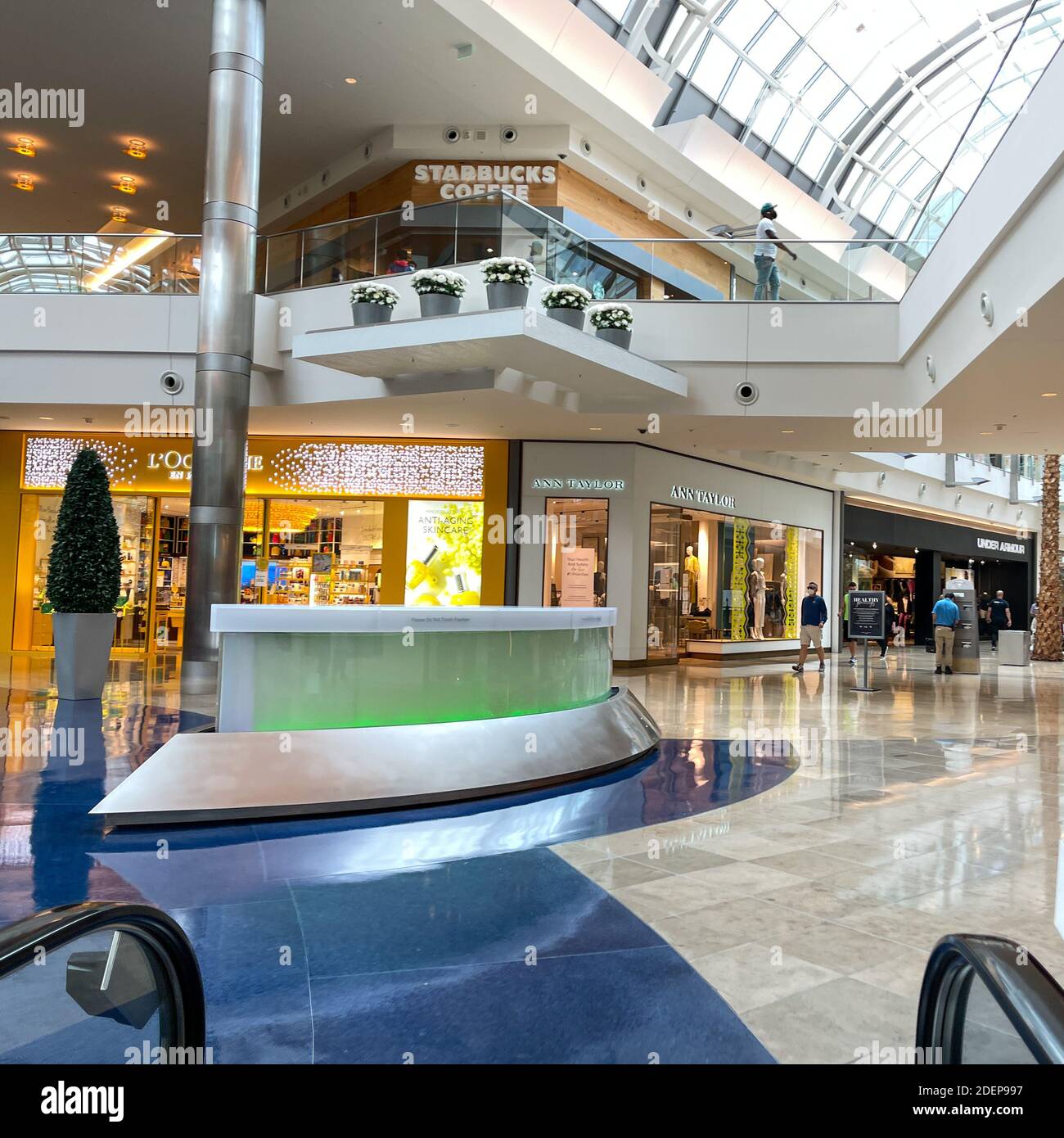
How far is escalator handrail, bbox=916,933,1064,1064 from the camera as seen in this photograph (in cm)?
146

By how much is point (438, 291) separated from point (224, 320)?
297 cm

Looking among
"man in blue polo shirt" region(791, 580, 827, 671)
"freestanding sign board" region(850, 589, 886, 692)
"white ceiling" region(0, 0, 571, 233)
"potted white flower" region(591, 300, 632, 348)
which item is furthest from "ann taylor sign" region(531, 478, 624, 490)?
"white ceiling" region(0, 0, 571, 233)

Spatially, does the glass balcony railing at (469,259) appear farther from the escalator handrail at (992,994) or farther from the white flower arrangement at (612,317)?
the escalator handrail at (992,994)

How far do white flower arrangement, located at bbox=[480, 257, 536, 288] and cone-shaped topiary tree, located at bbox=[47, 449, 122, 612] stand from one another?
17.7 feet

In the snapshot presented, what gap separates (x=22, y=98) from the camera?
630 inches

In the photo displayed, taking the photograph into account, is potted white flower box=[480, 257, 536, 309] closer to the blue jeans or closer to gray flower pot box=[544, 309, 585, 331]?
gray flower pot box=[544, 309, 585, 331]

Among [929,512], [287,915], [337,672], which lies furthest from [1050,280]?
[929,512]

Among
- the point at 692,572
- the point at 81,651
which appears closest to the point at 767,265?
the point at 692,572

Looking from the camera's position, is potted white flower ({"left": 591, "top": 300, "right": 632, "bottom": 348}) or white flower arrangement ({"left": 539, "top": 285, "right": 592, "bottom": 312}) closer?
white flower arrangement ({"left": 539, "top": 285, "right": 592, "bottom": 312})

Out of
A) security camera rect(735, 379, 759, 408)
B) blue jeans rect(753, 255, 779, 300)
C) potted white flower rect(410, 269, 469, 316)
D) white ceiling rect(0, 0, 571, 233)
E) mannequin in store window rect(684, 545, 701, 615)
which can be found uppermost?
white ceiling rect(0, 0, 571, 233)

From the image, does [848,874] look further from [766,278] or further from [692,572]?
[692,572]

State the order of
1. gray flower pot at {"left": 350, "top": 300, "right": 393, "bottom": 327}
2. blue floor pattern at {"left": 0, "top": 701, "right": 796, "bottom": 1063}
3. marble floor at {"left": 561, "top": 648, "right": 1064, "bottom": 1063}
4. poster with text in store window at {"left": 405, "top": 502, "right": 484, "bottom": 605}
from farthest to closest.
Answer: poster with text in store window at {"left": 405, "top": 502, "right": 484, "bottom": 605}, gray flower pot at {"left": 350, "top": 300, "right": 393, "bottom": 327}, marble floor at {"left": 561, "top": 648, "right": 1064, "bottom": 1063}, blue floor pattern at {"left": 0, "top": 701, "right": 796, "bottom": 1063}

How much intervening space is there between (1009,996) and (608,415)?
14479mm

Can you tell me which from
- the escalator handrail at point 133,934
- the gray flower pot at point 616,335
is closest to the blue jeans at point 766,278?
the gray flower pot at point 616,335
